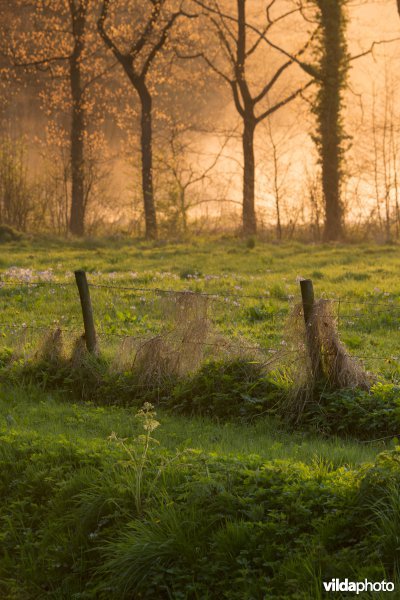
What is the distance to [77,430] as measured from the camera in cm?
945

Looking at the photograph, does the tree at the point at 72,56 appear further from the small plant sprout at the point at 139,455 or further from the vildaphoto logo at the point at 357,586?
the vildaphoto logo at the point at 357,586

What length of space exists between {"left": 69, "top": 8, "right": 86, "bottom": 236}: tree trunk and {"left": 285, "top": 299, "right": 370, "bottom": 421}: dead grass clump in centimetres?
2766

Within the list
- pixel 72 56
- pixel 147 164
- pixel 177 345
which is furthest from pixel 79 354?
pixel 72 56

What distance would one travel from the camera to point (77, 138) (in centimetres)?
3684

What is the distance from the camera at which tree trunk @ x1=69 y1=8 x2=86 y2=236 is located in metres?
36.4

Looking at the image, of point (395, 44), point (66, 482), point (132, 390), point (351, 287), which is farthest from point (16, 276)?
point (395, 44)

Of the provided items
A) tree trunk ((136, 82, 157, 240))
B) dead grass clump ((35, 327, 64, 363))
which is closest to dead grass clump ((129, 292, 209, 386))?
dead grass clump ((35, 327, 64, 363))

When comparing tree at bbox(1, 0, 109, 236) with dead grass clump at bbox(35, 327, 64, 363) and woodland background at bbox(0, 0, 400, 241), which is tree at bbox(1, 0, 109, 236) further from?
dead grass clump at bbox(35, 327, 64, 363)

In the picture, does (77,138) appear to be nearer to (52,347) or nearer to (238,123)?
(238,123)

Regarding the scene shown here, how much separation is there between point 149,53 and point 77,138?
4.78 metres

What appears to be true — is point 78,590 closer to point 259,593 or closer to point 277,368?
point 259,593

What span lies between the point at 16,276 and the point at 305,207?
1682 centimetres

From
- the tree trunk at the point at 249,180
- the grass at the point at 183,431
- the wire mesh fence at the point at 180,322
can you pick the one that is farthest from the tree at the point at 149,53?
the grass at the point at 183,431

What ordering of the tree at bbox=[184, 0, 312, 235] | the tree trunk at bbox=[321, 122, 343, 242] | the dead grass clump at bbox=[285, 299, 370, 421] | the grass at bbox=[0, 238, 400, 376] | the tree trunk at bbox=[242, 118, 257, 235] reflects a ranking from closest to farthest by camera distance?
the dead grass clump at bbox=[285, 299, 370, 421] < the grass at bbox=[0, 238, 400, 376] < the tree trunk at bbox=[321, 122, 343, 242] < the tree trunk at bbox=[242, 118, 257, 235] < the tree at bbox=[184, 0, 312, 235]
